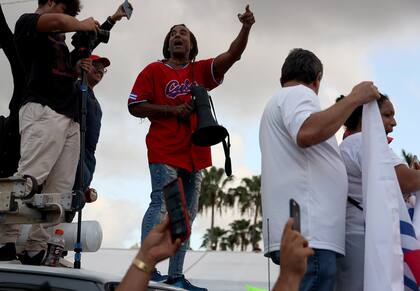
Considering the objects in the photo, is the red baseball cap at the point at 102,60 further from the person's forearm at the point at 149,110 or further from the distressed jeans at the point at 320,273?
the distressed jeans at the point at 320,273

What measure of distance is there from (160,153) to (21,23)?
3.82 ft

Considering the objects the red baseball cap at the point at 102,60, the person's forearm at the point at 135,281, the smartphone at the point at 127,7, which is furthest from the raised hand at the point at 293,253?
the red baseball cap at the point at 102,60

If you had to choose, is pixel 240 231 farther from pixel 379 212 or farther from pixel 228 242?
pixel 379 212

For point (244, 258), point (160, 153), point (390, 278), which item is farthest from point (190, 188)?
point (244, 258)

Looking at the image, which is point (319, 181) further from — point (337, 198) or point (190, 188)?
point (190, 188)

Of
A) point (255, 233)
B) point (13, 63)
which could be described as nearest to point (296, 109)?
point (13, 63)

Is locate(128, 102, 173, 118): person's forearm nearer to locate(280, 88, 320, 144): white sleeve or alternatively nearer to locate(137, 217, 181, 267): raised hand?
locate(280, 88, 320, 144): white sleeve

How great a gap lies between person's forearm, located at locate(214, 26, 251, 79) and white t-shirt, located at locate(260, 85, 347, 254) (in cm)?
156

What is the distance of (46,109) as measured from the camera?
3.91 meters

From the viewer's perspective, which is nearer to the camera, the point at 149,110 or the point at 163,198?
the point at 163,198

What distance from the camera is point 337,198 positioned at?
302 centimetres

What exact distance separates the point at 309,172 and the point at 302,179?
0.16ft

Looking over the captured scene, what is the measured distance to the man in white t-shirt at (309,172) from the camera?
2.90m

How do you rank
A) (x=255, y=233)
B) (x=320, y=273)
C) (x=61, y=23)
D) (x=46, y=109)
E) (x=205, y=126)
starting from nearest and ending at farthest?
(x=320, y=273) < (x=61, y=23) < (x=46, y=109) < (x=205, y=126) < (x=255, y=233)
